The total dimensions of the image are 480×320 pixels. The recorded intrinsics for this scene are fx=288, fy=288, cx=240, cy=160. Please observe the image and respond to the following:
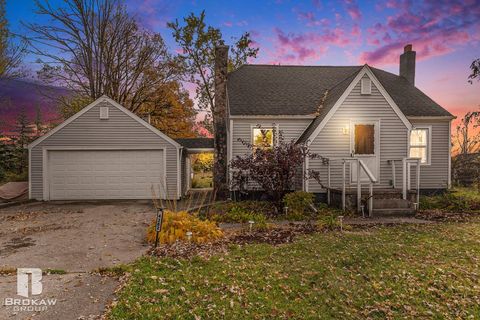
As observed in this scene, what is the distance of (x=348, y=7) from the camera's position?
46.7 ft

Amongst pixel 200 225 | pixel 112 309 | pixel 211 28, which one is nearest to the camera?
pixel 112 309

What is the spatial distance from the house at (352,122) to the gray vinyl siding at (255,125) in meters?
0.05

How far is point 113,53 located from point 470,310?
22706mm

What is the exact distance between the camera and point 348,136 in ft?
40.8

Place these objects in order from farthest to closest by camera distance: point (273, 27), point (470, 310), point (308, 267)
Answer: point (273, 27) < point (308, 267) < point (470, 310)

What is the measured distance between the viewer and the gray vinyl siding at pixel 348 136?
12195 mm

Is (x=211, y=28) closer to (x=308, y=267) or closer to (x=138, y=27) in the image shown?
(x=138, y=27)

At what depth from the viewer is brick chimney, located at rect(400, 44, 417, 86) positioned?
16.7m

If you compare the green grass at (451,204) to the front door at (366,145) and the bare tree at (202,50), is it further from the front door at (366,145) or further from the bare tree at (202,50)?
the bare tree at (202,50)

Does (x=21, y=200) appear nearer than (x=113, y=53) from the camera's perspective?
Yes

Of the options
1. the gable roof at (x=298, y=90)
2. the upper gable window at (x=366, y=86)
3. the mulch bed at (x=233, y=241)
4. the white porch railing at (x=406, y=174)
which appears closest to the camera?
the mulch bed at (x=233, y=241)

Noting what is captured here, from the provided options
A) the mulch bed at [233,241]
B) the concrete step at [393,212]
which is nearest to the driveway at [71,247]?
the mulch bed at [233,241]

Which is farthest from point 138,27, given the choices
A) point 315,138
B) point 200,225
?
point 200,225

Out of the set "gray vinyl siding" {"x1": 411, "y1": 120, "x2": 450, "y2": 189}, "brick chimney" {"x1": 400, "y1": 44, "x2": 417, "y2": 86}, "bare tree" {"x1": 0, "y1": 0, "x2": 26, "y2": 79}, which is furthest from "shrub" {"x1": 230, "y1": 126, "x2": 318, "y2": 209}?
"bare tree" {"x1": 0, "y1": 0, "x2": 26, "y2": 79}
